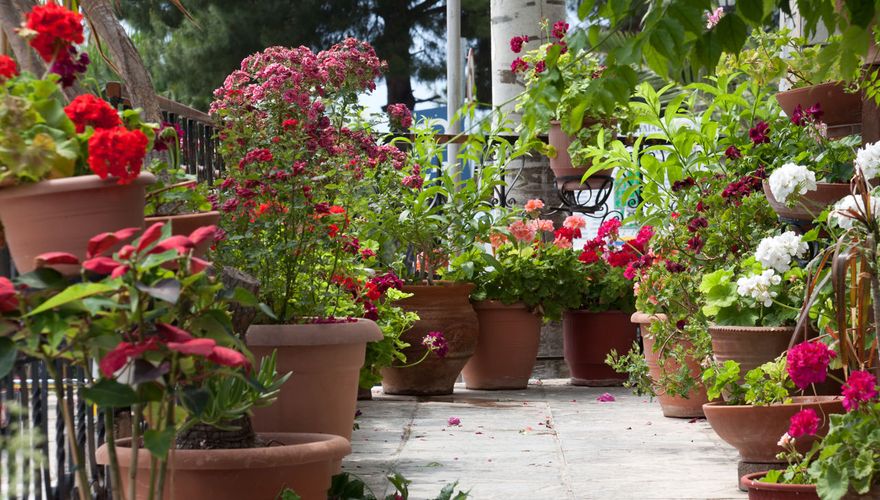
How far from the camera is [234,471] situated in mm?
2824

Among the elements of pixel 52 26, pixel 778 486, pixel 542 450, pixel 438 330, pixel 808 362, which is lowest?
pixel 542 450

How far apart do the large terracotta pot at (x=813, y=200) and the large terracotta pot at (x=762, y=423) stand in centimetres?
80

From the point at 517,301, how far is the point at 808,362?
3.73 m

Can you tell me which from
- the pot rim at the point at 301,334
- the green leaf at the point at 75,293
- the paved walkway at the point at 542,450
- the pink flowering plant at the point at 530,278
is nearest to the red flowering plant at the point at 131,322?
the green leaf at the point at 75,293

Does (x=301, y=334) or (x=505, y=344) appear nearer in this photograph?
(x=301, y=334)

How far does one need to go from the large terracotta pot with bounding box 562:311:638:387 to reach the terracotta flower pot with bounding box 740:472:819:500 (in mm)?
3694

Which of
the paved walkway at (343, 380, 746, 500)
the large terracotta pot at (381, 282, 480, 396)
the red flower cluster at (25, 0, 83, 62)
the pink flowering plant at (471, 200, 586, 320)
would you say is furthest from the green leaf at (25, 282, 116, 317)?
the pink flowering plant at (471, 200, 586, 320)

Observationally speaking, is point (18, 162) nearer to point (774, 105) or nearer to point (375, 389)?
point (774, 105)

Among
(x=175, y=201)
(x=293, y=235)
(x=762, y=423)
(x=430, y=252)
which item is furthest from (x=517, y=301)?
(x=175, y=201)

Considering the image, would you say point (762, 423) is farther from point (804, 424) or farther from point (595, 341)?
point (595, 341)

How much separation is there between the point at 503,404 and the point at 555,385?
3.44ft

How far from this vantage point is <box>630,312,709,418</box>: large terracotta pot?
529 cm

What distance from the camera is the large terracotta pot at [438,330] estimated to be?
21.4ft

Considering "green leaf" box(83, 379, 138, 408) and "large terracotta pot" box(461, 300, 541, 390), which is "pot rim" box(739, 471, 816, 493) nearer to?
"green leaf" box(83, 379, 138, 408)
